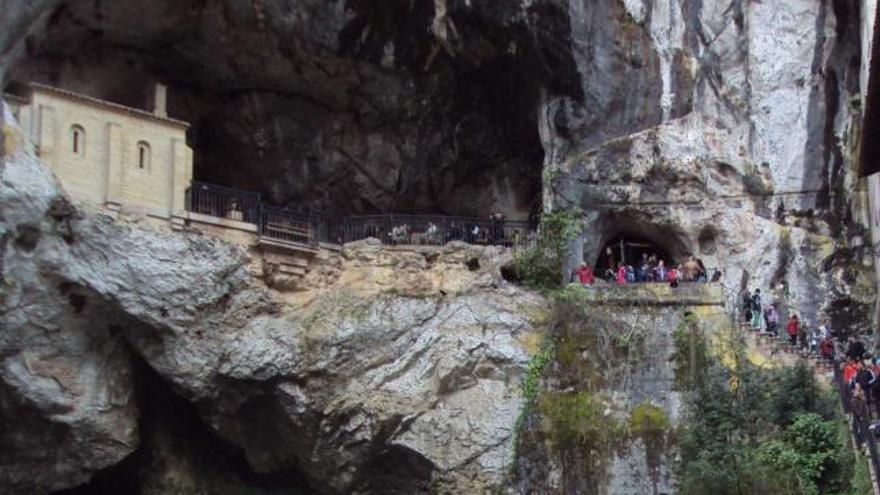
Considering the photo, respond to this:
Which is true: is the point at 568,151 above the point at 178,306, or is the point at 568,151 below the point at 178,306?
above

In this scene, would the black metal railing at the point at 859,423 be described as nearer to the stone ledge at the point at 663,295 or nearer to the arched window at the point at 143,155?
the stone ledge at the point at 663,295

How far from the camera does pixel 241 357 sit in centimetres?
2461

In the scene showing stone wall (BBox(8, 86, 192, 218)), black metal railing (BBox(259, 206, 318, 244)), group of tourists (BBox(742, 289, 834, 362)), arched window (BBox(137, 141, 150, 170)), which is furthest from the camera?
black metal railing (BBox(259, 206, 318, 244))

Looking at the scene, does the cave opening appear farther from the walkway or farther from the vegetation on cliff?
the vegetation on cliff

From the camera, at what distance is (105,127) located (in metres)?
25.5

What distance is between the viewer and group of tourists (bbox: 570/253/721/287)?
27.0m

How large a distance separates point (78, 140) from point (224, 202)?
10.1 feet

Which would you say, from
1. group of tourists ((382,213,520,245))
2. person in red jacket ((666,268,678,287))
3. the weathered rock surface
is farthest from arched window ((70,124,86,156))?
person in red jacket ((666,268,678,287))

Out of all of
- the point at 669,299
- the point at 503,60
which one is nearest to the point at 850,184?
the point at 669,299

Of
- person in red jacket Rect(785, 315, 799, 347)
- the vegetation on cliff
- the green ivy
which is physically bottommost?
the vegetation on cliff

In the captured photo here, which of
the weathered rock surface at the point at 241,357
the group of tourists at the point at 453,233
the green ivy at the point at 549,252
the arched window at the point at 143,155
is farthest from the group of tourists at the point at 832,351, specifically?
the arched window at the point at 143,155

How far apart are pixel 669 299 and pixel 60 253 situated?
1037 centimetres

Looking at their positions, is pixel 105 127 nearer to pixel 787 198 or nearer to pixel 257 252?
pixel 257 252

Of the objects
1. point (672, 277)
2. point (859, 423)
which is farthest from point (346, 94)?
point (859, 423)
